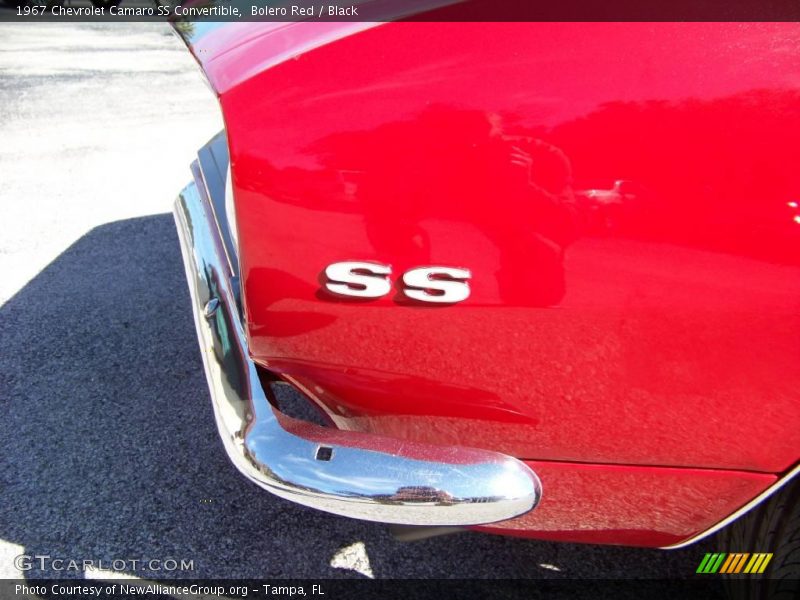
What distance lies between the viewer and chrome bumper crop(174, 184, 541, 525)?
1.32 metres

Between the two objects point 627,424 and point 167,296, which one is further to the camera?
point 167,296

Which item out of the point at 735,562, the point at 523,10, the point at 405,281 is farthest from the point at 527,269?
the point at 735,562

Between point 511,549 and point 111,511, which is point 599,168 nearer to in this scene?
point 511,549

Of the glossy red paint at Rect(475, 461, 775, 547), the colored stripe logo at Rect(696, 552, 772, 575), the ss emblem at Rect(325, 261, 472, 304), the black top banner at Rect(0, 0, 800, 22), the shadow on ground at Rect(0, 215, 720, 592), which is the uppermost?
the black top banner at Rect(0, 0, 800, 22)

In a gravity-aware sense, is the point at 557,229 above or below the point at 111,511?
above

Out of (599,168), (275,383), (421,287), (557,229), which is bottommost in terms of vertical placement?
(275,383)

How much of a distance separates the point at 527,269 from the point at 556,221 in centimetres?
10

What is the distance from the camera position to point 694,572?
188 centimetres

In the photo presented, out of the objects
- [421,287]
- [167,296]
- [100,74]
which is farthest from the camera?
[100,74]

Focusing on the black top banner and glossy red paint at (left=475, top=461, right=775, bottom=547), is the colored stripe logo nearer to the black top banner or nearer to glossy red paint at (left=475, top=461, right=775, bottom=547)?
glossy red paint at (left=475, top=461, right=775, bottom=547)

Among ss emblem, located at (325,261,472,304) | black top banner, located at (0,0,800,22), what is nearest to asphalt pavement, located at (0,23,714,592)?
ss emblem, located at (325,261,472,304)

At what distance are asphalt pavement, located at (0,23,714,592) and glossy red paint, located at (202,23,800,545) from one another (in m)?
0.73

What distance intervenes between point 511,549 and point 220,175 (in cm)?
134

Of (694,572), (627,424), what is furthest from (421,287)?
(694,572)
